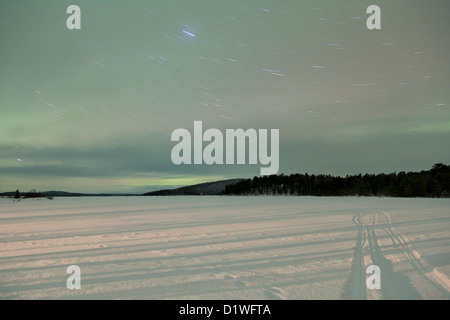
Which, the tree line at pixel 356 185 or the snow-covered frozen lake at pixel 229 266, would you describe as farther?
the tree line at pixel 356 185

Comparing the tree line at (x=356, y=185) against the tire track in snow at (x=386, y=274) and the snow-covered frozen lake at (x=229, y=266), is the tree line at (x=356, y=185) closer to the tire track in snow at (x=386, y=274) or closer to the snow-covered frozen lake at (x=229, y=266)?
the snow-covered frozen lake at (x=229, y=266)

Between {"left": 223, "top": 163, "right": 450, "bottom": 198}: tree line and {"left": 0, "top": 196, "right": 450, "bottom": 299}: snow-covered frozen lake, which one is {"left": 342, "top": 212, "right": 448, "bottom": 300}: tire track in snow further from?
{"left": 223, "top": 163, "right": 450, "bottom": 198}: tree line

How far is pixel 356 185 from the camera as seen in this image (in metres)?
118

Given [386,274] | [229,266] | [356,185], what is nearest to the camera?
[386,274]

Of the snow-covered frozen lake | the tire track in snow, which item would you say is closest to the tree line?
the snow-covered frozen lake

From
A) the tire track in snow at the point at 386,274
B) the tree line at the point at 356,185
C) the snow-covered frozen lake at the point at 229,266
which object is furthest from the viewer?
the tree line at the point at 356,185

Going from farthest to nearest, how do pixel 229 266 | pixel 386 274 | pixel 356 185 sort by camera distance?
pixel 356 185 < pixel 229 266 < pixel 386 274

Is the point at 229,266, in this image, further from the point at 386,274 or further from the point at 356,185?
the point at 356,185

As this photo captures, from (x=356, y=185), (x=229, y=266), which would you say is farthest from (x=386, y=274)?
(x=356, y=185)

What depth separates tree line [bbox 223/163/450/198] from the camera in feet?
269

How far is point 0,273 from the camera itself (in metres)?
6.34

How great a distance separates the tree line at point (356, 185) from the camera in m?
81.9

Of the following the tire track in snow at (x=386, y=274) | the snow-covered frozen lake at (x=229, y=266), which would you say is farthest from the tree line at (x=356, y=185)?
the tire track in snow at (x=386, y=274)
